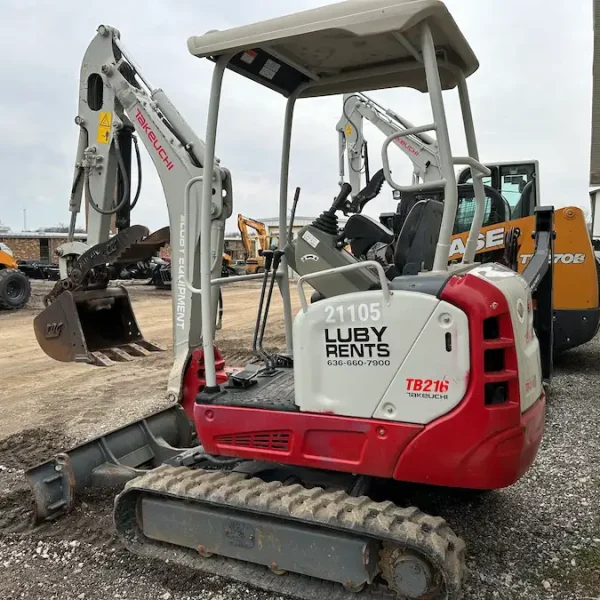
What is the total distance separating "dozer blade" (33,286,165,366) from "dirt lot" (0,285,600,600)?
935 millimetres

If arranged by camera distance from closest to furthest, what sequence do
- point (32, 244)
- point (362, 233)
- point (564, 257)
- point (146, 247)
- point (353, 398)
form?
1. point (353, 398)
2. point (362, 233)
3. point (146, 247)
4. point (564, 257)
5. point (32, 244)

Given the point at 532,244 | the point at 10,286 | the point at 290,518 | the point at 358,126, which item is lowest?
the point at 290,518

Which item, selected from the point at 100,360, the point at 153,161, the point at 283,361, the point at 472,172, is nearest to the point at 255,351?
the point at 283,361

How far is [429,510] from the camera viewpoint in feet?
12.1

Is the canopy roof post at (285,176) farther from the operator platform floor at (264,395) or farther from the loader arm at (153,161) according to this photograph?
the operator platform floor at (264,395)

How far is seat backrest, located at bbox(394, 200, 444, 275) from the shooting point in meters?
3.44

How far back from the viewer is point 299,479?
317cm

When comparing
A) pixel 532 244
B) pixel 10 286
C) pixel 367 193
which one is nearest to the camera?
pixel 367 193

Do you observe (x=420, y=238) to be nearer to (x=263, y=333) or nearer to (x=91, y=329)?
(x=263, y=333)

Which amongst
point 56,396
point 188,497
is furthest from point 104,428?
point 188,497

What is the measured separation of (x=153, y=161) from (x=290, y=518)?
2.72m

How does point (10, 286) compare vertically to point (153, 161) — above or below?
below

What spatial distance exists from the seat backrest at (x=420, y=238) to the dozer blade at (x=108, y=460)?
2009 millimetres

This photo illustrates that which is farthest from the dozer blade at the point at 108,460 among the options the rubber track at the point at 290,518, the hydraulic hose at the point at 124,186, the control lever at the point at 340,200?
the control lever at the point at 340,200
